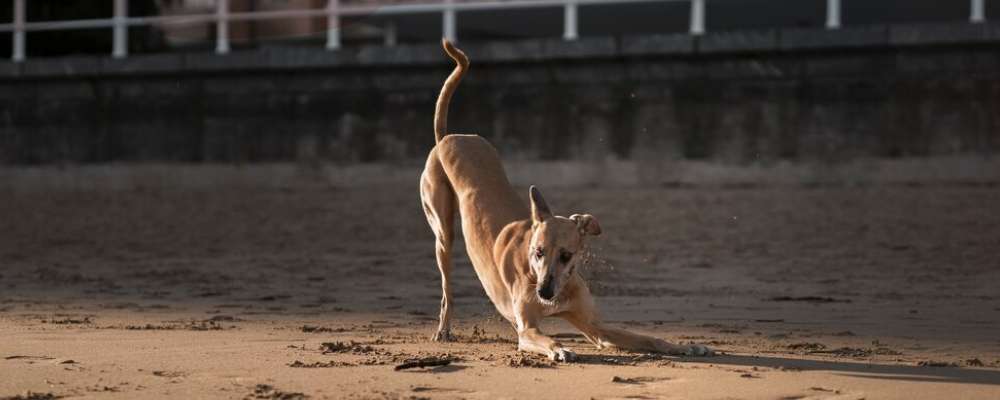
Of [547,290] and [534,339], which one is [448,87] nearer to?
[534,339]

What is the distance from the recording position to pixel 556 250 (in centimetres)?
585

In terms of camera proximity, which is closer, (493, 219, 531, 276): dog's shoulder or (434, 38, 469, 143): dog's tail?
(493, 219, 531, 276): dog's shoulder

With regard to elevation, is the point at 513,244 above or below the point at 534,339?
above

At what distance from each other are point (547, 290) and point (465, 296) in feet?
11.6

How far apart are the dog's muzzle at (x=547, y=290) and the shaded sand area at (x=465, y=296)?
10.8 inches

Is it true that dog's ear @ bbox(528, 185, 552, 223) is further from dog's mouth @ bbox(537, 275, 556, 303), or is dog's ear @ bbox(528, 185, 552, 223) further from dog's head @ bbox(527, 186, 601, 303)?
dog's mouth @ bbox(537, 275, 556, 303)

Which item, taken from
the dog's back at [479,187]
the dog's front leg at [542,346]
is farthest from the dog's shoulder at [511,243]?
the dog's front leg at [542,346]

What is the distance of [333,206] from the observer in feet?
47.7

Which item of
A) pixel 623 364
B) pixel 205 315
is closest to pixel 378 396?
pixel 623 364

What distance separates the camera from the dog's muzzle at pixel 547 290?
5750 mm

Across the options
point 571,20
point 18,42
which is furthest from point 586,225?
point 18,42

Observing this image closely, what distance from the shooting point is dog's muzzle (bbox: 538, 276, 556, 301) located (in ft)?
18.9

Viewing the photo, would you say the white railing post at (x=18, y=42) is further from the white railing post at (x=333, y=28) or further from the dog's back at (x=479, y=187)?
the dog's back at (x=479, y=187)

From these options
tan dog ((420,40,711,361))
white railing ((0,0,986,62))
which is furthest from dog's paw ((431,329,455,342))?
white railing ((0,0,986,62))
